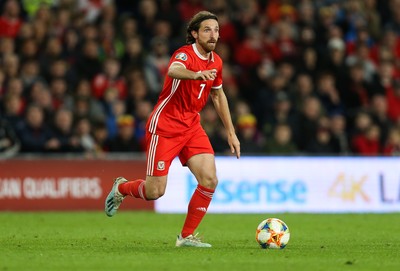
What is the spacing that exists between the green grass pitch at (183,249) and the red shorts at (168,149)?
84cm

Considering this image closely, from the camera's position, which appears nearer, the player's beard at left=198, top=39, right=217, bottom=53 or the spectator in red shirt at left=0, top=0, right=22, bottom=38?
the player's beard at left=198, top=39, right=217, bottom=53

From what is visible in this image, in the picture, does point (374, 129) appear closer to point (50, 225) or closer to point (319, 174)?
point (319, 174)

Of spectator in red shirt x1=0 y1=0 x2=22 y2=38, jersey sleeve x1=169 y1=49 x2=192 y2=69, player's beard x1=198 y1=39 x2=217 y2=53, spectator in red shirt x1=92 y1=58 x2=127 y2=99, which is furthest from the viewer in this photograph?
spectator in red shirt x1=0 y1=0 x2=22 y2=38

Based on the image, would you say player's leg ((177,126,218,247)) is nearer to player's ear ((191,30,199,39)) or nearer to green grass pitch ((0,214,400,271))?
green grass pitch ((0,214,400,271))

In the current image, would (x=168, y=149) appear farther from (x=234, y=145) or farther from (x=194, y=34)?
(x=194, y=34)

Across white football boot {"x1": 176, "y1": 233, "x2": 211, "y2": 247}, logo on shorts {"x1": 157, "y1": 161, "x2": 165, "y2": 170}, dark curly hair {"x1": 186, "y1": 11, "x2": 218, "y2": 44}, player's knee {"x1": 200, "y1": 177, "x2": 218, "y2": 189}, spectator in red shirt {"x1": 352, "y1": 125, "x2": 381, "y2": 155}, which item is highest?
dark curly hair {"x1": 186, "y1": 11, "x2": 218, "y2": 44}

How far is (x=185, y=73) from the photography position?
9.78m

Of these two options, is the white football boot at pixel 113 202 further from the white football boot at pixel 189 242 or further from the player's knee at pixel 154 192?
the white football boot at pixel 189 242

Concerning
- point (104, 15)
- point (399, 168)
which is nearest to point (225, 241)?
point (399, 168)

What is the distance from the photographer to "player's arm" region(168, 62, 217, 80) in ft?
31.1

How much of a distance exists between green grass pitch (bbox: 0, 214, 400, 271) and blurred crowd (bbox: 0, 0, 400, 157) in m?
2.16

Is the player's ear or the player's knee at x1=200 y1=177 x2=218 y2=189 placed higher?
the player's ear

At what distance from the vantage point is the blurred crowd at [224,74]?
17875 mm

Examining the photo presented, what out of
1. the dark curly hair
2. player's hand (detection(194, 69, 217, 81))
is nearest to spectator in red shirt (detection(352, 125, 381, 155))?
the dark curly hair
